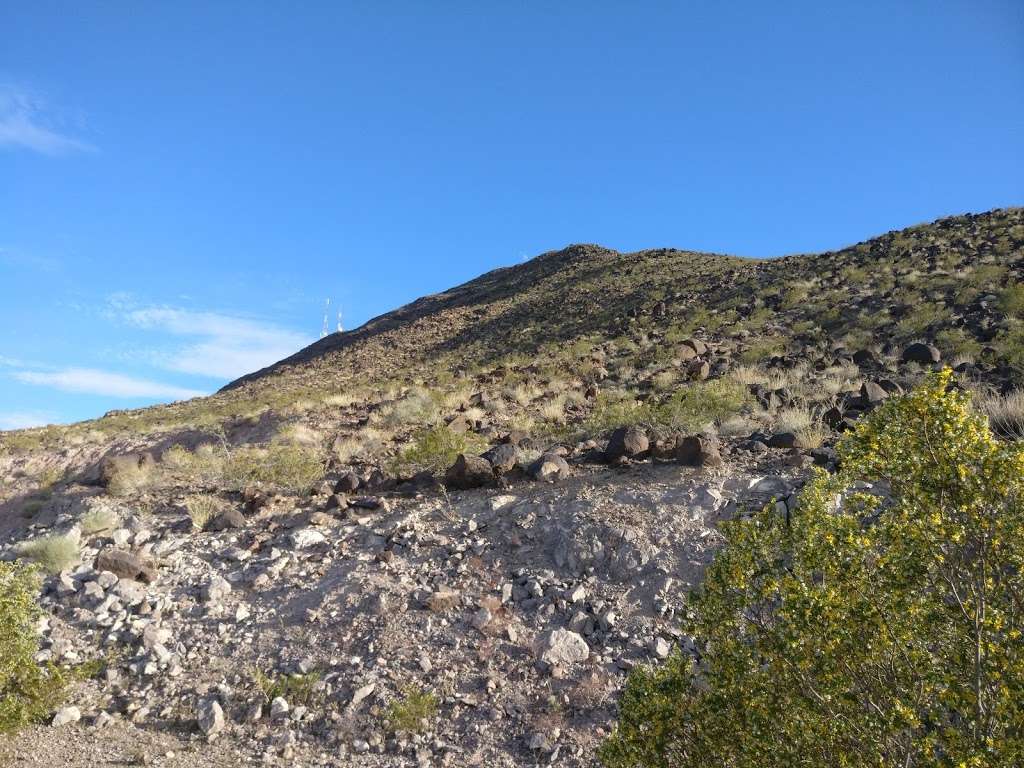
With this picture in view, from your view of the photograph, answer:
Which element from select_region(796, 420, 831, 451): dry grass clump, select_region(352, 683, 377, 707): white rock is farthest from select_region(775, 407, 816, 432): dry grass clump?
select_region(352, 683, 377, 707): white rock

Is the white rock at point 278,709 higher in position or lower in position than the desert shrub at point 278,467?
lower

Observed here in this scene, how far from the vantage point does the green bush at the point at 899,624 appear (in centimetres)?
288

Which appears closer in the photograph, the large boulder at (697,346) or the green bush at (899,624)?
the green bush at (899,624)

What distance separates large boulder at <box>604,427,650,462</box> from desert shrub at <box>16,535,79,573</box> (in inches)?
313

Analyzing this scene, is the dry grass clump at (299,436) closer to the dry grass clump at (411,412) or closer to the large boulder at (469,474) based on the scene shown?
the dry grass clump at (411,412)

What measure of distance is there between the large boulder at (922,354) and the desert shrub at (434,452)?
1058cm

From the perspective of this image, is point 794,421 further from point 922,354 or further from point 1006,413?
point 922,354

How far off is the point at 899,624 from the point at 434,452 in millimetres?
9257

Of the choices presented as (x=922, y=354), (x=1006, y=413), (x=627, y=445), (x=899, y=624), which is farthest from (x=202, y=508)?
(x=922, y=354)

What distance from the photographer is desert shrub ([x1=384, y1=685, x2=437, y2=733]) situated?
603 centimetres

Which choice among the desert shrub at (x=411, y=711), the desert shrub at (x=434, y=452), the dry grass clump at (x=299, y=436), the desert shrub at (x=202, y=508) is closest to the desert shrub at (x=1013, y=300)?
the desert shrub at (x=434, y=452)

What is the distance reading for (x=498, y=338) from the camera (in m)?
31.7

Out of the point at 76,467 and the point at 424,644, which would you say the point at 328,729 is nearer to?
the point at 424,644

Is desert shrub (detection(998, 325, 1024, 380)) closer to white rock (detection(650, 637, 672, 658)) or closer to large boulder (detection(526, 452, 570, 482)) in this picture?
large boulder (detection(526, 452, 570, 482))
